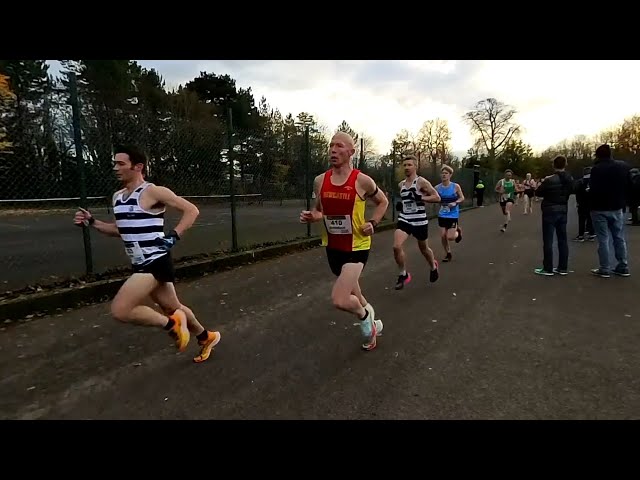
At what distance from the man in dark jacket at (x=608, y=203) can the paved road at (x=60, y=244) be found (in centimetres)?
680

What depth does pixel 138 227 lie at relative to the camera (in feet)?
10.7

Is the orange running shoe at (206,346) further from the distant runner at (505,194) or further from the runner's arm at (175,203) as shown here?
the distant runner at (505,194)

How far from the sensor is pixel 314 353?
376 centimetres

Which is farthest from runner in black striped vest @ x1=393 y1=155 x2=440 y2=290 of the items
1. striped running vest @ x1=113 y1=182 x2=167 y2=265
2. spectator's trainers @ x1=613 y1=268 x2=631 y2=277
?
striped running vest @ x1=113 y1=182 x2=167 y2=265

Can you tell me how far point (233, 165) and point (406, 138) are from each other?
1942 inches

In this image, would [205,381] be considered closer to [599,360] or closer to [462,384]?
[462,384]

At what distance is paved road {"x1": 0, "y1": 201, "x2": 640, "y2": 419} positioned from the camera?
110 inches

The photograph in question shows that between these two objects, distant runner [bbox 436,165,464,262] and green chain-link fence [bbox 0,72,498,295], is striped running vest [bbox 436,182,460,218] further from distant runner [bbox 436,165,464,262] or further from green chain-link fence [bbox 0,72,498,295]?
green chain-link fence [bbox 0,72,498,295]

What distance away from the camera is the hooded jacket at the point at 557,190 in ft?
22.4

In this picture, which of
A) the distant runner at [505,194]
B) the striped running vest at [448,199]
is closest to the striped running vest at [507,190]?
the distant runner at [505,194]

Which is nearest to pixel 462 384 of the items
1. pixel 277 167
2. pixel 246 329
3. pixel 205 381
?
pixel 205 381

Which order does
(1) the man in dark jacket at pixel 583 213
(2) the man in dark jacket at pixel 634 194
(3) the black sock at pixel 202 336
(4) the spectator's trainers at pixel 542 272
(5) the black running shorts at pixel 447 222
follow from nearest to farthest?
(3) the black sock at pixel 202 336 < (4) the spectator's trainers at pixel 542 272 < (5) the black running shorts at pixel 447 222 < (1) the man in dark jacket at pixel 583 213 < (2) the man in dark jacket at pixel 634 194

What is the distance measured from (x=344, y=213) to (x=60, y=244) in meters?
4.95
